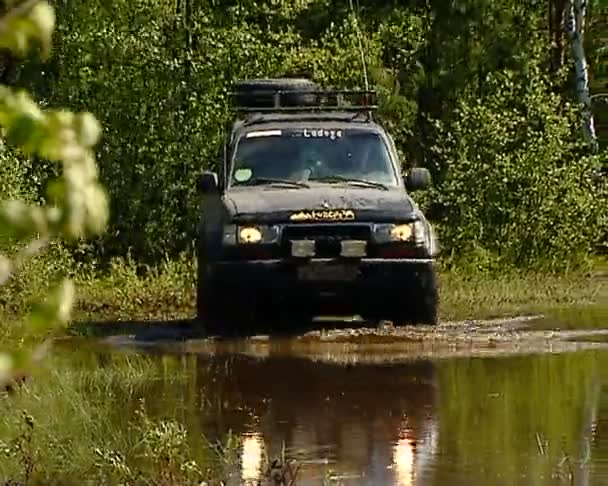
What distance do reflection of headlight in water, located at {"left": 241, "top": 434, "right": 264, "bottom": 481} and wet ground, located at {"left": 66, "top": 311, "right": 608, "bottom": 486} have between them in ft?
0.04

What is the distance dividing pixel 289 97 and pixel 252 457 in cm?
812

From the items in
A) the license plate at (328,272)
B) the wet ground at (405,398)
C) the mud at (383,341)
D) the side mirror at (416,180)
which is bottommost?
the mud at (383,341)

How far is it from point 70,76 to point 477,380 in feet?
36.9

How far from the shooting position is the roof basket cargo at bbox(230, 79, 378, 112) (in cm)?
1509

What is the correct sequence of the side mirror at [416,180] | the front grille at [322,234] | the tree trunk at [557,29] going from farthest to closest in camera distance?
1. the tree trunk at [557,29]
2. the side mirror at [416,180]
3. the front grille at [322,234]

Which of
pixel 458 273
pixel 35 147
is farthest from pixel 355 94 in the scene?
pixel 35 147

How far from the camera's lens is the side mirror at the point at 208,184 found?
13758mm

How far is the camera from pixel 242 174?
13.9 m

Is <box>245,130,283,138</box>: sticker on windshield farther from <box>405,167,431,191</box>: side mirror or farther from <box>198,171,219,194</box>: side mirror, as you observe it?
<box>405,167,431,191</box>: side mirror

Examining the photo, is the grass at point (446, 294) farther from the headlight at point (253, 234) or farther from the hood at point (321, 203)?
the headlight at point (253, 234)

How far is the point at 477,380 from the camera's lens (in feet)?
34.3

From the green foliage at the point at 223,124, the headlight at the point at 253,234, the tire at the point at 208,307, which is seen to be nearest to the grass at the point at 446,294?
the green foliage at the point at 223,124

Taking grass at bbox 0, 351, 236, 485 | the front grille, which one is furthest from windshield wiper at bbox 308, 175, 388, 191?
grass at bbox 0, 351, 236, 485

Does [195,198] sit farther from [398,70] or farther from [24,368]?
[24,368]
